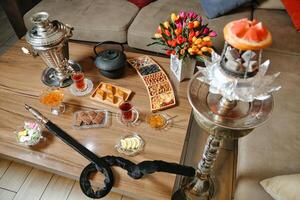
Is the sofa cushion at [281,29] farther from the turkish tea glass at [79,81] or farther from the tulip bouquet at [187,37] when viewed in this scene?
the turkish tea glass at [79,81]

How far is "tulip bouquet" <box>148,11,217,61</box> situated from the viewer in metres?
0.99

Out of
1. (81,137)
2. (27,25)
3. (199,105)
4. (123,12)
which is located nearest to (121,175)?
(81,137)

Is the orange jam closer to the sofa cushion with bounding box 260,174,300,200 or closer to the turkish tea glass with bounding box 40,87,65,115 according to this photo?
the turkish tea glass with bounding box 40,87,65,115

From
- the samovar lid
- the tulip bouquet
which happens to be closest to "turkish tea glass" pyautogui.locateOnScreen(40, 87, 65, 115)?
the samovar lid

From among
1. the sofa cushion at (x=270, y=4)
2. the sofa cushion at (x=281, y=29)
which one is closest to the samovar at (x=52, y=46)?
the sofa cushion at (x=281, y=29)

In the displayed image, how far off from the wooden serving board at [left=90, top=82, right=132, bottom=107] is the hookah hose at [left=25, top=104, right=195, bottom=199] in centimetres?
24

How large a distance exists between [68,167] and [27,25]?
1.35 metres

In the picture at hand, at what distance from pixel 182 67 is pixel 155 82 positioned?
16 cm

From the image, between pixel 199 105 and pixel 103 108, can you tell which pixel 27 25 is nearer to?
pixel 103 108

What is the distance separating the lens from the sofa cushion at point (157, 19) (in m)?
1.56

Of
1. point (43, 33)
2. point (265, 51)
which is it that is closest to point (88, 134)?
point (43, 33)

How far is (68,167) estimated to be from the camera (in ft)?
3.09

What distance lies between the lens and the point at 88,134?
1028 millimetres

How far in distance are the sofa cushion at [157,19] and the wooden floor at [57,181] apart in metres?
0.65
